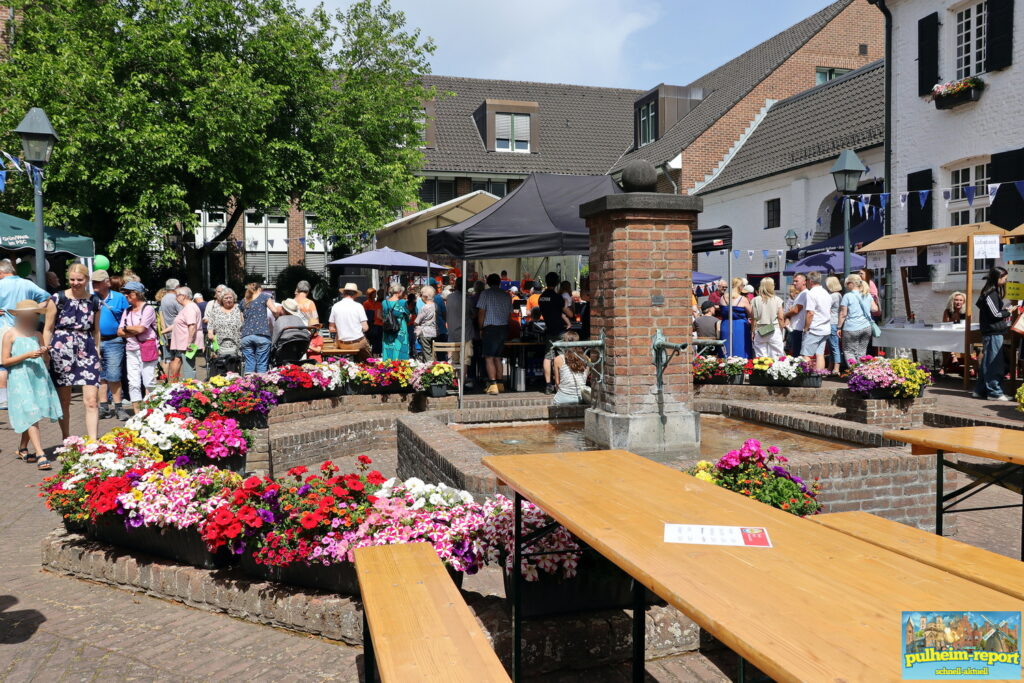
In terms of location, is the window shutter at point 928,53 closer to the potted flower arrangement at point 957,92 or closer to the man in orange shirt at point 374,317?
the potted flower arrangement at point 957,92

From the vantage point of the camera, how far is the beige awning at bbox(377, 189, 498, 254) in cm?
1605

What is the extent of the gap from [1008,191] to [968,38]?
3.68 meters

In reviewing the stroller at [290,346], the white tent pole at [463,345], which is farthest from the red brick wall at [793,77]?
the stroller at [290,346]

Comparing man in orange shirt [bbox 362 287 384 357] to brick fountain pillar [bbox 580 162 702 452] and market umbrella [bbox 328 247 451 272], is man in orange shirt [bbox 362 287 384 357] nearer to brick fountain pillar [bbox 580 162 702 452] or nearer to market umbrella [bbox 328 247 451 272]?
market umbrella [bbox 328 247 451 272]

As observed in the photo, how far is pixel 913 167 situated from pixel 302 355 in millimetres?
14082

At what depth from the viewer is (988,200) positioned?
15711 millimetres

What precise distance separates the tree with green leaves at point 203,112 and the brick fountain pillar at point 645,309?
52.2 ft

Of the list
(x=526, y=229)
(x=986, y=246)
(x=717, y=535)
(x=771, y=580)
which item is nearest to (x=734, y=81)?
(x=986, y=246)

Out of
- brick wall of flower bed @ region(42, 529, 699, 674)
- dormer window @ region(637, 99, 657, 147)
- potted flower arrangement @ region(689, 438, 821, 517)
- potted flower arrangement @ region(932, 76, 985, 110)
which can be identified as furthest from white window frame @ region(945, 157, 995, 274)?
dormer window @ region(637, 99, 657, 147)

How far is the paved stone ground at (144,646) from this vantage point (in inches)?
135

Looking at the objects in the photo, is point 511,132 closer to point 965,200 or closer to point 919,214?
point 919,214

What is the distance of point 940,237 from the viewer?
13.8 meters

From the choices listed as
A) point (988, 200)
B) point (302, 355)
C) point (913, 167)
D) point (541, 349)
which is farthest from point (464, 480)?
point (913, 167)

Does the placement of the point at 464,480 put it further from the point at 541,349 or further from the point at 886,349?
the point at 886,349
